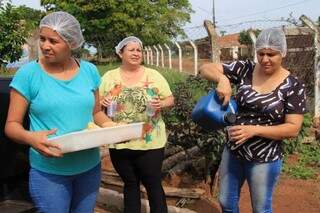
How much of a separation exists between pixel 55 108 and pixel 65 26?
413 mm

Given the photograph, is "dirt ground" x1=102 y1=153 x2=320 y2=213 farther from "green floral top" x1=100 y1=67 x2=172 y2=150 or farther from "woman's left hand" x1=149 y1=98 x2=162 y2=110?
"woman's left hand" x1=149 y1=98 x2=162 y2=110

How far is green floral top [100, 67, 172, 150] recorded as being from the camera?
393cm

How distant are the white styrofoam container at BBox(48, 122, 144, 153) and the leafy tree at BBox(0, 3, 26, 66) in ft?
19.8

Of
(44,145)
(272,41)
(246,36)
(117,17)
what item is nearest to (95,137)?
(44,145)

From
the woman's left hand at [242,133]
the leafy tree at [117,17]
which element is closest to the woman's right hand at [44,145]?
the woman's left hand at [242,133]

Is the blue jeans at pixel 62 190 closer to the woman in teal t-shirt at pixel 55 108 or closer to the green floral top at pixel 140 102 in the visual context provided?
the woman in teal t-shirt at pixel 55 108

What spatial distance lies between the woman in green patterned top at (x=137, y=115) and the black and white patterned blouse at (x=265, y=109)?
0.84 metres

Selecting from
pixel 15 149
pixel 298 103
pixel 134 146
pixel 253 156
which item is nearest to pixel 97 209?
pixel 134 146

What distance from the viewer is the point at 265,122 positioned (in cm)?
311

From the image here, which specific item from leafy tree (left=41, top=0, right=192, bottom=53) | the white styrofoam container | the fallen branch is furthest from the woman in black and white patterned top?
leafy tree (left=41, top=0, right=192, bottom=53)

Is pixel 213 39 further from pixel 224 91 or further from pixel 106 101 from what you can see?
pixel 224 91

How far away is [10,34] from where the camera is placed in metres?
8.21

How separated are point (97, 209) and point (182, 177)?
0.96 metres

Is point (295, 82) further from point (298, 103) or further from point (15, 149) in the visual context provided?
point (15, 149)
